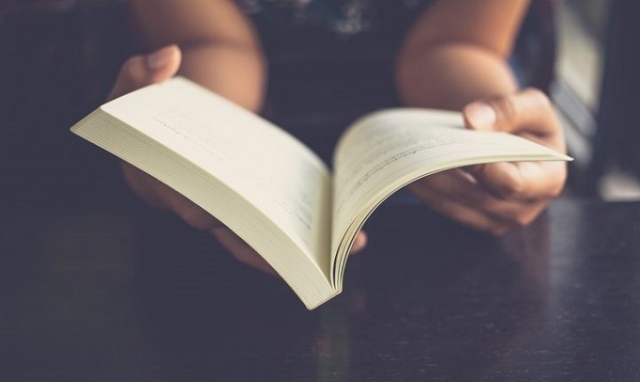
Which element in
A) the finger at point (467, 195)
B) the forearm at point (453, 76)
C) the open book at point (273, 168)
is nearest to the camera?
the open book at point (273, 168)

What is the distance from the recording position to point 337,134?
45.8 inches

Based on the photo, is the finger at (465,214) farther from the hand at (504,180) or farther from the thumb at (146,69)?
the thumb at (146,69)

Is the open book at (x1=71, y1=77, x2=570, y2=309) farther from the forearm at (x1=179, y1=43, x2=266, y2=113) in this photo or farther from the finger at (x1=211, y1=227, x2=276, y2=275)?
the forearm at (x1=179, y1=43, x2=266, y2=113)

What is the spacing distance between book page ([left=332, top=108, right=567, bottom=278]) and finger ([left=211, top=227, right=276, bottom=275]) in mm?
62

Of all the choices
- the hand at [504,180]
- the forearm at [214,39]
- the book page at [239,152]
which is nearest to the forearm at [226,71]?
the forearm at [214,39]

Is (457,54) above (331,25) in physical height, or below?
below

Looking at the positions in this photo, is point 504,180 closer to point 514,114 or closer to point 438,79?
point 514,114

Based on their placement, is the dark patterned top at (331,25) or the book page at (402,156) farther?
the dark patterned top at (331,25)

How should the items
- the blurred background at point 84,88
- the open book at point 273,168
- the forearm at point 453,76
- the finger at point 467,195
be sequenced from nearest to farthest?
the open book at point 273,168 < the finger at point 467,195 < the forearm at point 453,76 < the blurred background at point 84,88

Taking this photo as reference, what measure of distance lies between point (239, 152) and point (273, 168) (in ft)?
0.11

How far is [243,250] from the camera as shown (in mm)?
501

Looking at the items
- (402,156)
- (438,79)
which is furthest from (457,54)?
(402,156)

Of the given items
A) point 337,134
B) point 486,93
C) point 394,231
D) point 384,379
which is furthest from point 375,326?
point 337,134

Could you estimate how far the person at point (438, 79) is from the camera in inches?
20.2
